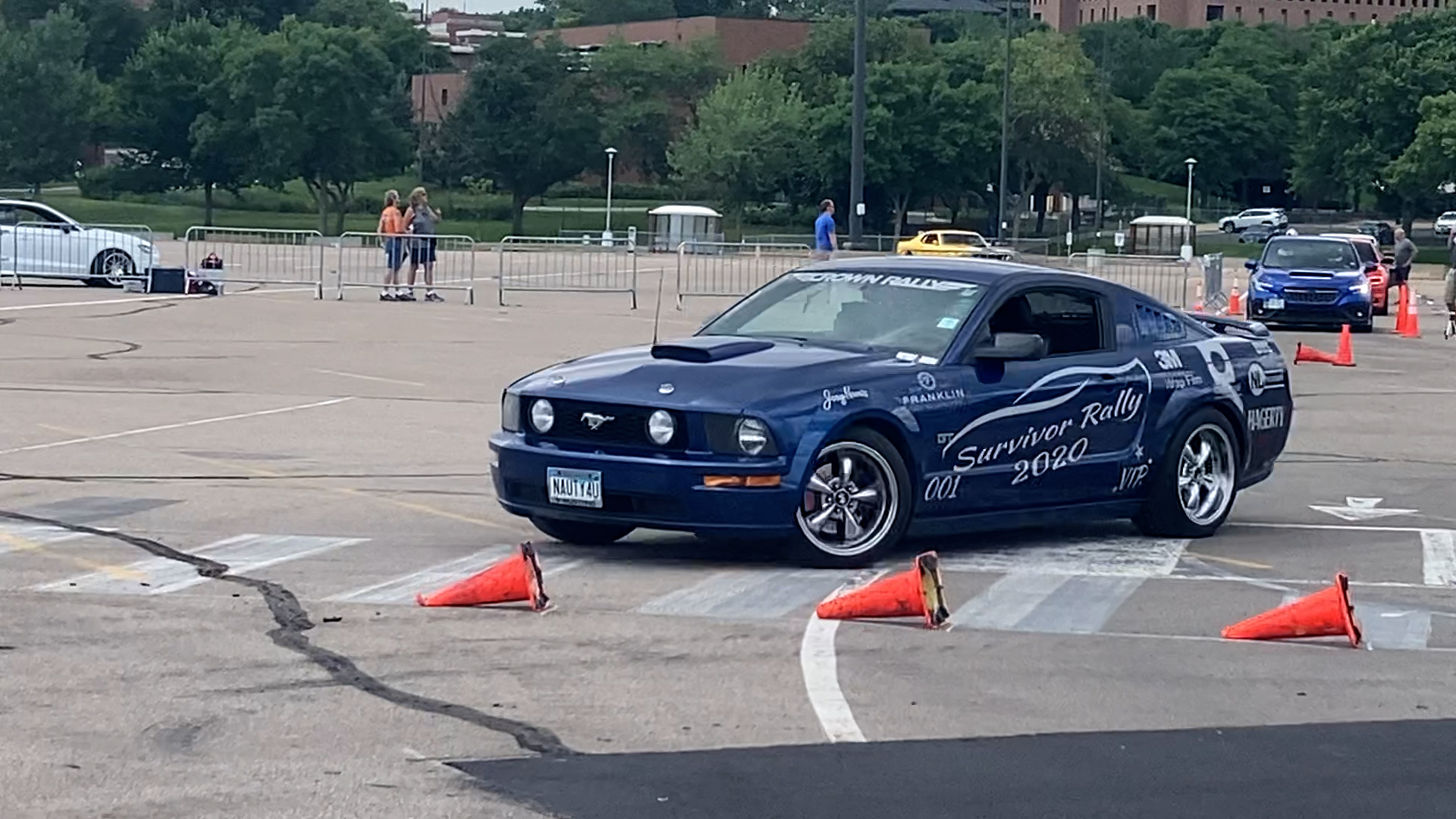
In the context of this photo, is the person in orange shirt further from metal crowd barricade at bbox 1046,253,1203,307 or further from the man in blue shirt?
metal crowd barricade at bbox 1046,253,1203,307

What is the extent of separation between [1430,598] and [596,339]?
1688 centimetres

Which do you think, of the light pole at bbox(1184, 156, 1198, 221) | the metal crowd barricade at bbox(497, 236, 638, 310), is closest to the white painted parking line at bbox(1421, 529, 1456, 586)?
the metal crowd barricade at bbox(497, 236, 638, 310)

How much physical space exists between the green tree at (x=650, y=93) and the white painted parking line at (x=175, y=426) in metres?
81.6

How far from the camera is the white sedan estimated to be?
33.1m

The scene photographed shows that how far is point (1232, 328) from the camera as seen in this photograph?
12695 millimetres

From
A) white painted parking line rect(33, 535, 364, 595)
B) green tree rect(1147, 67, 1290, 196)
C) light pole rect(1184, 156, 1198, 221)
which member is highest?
green tree rect(1147, 67, 1290, 196)

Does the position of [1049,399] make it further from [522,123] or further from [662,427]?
[522,123]

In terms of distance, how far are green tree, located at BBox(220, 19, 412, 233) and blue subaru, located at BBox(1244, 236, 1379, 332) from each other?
59.4 m

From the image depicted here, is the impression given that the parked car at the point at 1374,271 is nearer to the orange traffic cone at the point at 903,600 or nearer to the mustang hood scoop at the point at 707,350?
the mustang hood scoop at the point at 707,350

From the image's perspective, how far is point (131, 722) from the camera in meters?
6.75

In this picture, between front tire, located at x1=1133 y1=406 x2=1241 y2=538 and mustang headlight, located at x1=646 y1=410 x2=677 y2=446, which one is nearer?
mustang headlight, located at x1=646 y1=410 x2=677 y2=446

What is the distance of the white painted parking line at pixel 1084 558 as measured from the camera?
10.3 metres

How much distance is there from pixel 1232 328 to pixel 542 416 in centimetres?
474

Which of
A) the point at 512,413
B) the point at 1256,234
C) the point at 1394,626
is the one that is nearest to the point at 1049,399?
the point at 1394,626
